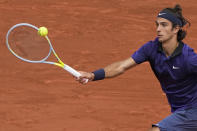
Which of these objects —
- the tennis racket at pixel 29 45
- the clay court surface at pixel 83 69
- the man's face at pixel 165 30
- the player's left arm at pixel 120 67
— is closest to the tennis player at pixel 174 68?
the man's face at pixel 165 30

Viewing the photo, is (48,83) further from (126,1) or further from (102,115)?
(126,1)

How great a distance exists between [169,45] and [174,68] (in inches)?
9.8

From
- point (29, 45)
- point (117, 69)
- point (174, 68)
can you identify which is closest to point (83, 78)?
point (117, 69)

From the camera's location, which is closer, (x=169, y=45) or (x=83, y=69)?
(x=169, y=45)

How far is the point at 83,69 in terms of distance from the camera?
9984mm

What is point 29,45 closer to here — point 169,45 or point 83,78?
point 83,78

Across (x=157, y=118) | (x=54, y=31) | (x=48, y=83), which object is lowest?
(x=157, y=118)

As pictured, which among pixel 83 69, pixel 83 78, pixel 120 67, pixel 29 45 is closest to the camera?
pixel 83 78

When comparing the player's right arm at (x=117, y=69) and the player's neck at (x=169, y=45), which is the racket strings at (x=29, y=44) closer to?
the player's right arm at (x=117, y=69)

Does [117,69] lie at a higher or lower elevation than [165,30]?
lower

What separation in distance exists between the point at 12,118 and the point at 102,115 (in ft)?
4.20

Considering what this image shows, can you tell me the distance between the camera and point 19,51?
277 inches

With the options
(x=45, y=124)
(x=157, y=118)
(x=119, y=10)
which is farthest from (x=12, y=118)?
(x=119, y=10)

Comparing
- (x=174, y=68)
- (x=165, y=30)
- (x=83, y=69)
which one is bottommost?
(x=174, y=68)
